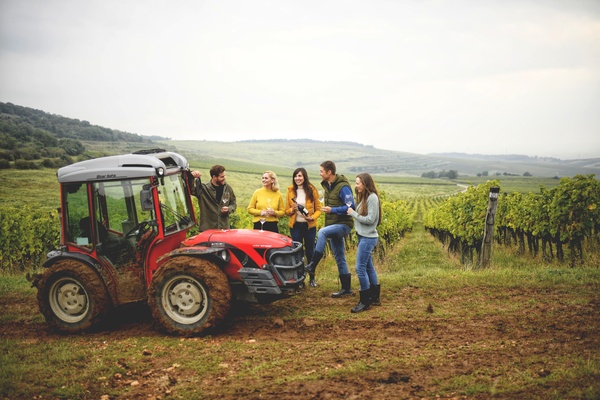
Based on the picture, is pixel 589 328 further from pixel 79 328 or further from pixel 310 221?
pixel 79 328

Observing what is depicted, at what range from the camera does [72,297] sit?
6371mm

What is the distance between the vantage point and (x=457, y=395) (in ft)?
13.2

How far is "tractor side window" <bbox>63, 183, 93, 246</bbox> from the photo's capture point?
632cm

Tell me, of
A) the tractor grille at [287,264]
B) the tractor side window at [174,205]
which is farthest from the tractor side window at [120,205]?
the tractor grille at [287,264]

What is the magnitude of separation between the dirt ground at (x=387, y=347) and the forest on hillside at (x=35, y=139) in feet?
144

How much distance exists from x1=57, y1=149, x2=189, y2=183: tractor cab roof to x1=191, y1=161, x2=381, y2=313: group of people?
0.93m

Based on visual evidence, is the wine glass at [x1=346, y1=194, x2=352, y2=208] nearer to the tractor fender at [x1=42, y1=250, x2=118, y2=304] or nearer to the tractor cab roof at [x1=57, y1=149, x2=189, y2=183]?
the tractor cab roof at [x1=57, y1=149, x2=189, y2=183]

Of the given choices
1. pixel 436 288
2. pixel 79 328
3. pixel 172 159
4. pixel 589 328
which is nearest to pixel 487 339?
pixel 589 328

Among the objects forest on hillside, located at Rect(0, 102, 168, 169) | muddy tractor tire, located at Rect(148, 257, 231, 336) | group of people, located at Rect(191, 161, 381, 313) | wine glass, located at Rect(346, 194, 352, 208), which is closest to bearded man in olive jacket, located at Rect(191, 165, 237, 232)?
group of people, located at Rect(191, 161, 381, 313)

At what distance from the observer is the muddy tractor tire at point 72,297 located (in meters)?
6.18

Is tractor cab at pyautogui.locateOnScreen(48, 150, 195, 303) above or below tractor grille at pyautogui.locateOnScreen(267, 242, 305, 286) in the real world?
above

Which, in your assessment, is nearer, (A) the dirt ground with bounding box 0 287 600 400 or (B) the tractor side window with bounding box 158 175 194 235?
(A) the dirt ground with bounding box 0 287 600 400

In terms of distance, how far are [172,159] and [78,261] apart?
202 centimetres

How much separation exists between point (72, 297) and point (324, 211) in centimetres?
398
